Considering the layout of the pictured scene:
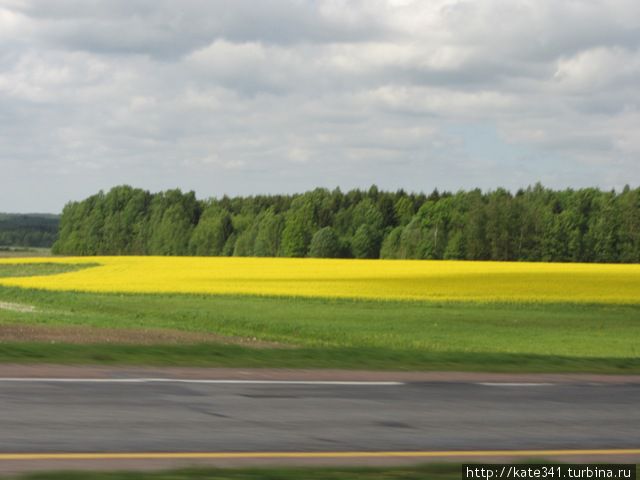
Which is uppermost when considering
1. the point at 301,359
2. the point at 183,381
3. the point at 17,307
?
the point at 301,359

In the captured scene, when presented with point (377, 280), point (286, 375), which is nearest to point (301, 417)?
point (286, 375)

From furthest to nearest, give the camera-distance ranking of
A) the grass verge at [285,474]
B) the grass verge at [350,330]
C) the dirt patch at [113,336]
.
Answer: the dirt patch at [113,336] < the grass verge at [350,330] < the grass verge at [285,474]

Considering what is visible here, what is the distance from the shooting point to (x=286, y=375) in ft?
44.8

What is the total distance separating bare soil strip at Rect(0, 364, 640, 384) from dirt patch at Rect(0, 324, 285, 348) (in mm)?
15118

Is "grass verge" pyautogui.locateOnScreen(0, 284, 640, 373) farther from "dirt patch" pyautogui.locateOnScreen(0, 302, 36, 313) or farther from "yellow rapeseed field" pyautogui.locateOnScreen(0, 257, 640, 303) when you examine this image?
"yellow rapeseed field" pyautogui.locateOnScreen(0, 257, 640, 303)

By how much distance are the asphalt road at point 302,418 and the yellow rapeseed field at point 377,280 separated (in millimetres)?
39290

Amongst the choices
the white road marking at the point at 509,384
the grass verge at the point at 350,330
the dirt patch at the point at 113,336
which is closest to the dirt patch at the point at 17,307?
the grass verge at the point at 350,330

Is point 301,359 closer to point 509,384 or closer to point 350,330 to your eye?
point 509,384

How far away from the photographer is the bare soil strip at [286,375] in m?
12.8

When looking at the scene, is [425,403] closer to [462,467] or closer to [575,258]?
[462,467]

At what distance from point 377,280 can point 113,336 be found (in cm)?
3015

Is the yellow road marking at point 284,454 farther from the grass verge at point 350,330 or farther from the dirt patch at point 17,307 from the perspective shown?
the dirt patch at point 17,307

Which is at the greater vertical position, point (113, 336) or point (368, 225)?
point (368, 225)

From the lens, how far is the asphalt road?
9.07 metres
